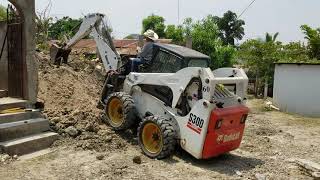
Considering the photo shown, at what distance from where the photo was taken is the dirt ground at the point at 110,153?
6.62 meters

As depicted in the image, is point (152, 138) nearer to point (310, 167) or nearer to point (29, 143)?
point (29, 143)

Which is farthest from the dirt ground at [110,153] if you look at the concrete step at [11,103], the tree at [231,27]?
the tree at [231,27]

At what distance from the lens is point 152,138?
7.64 meters

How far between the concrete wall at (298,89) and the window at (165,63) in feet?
28.6

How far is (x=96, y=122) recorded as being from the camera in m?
8.73

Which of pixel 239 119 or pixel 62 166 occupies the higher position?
pixel 239 119

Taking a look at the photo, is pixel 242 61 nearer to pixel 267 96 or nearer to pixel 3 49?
pixel 267 96

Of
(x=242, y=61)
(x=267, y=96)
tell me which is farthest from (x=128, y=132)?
A: (x=242, y=61)

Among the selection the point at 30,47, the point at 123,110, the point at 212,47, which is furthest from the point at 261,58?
the point at 30,47

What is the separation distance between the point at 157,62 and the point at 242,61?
16.3 m

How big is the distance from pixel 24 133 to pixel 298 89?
10957 millimetres

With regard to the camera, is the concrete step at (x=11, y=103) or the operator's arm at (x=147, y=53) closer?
the concrete step at (x=11, y=103)

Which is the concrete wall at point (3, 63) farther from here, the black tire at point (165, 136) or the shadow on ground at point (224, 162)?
the shadow on ground at point (224, 162)

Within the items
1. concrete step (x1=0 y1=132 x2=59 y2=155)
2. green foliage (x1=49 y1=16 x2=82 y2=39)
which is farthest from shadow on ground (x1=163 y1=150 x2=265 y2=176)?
green foliage (x1=49 y1=16 x2=82 y2=39)
